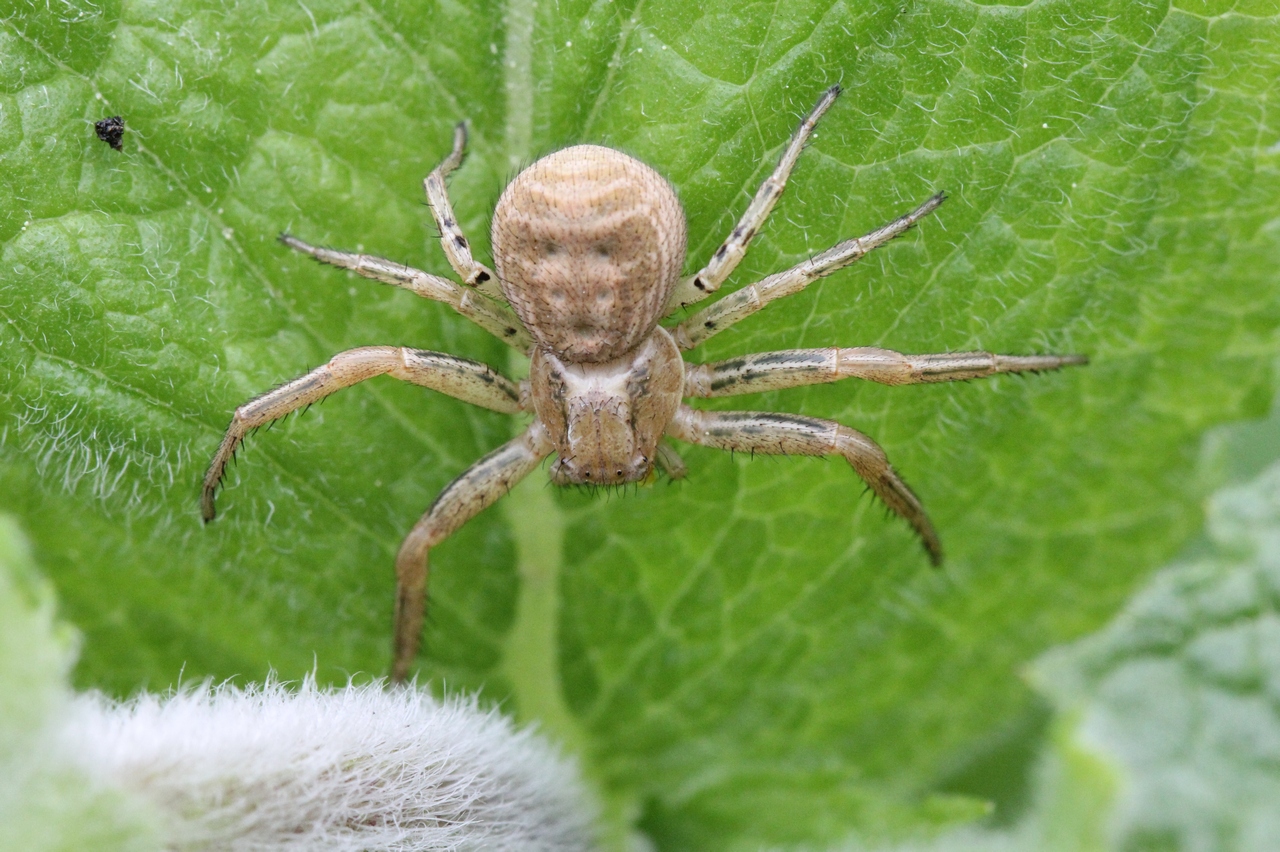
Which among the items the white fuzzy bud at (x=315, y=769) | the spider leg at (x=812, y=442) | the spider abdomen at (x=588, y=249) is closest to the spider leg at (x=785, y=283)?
the spider abdomen at (x=588, y=249)

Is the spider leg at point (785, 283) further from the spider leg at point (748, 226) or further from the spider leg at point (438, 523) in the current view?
the spider leg at point (438, 523)

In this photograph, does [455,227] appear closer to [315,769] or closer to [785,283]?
[785,283]

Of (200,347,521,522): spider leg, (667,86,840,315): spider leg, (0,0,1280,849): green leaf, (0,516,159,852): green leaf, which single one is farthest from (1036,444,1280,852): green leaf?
(0,516,159,852): green leaf

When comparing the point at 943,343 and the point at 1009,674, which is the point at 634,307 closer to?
the point at 943,343

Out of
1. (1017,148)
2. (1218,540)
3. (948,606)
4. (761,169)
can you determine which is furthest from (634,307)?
(1218,540)

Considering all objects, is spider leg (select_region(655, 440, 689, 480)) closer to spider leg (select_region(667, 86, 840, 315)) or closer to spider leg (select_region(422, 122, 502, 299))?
spider leg (select_region(667, 86, 840, 315))

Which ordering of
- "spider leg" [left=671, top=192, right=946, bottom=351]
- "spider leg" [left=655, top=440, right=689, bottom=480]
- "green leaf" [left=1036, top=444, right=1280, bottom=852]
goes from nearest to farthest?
"green leaf" [left=1036, top=444, right=1280, bottom=852] < "spider leg" [left=671, top=192, right=946, bottom=351] < "spider leg" [left=655, top=440, right=689, bottom=480]

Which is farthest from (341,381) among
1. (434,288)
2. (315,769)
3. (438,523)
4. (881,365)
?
(881,365)
